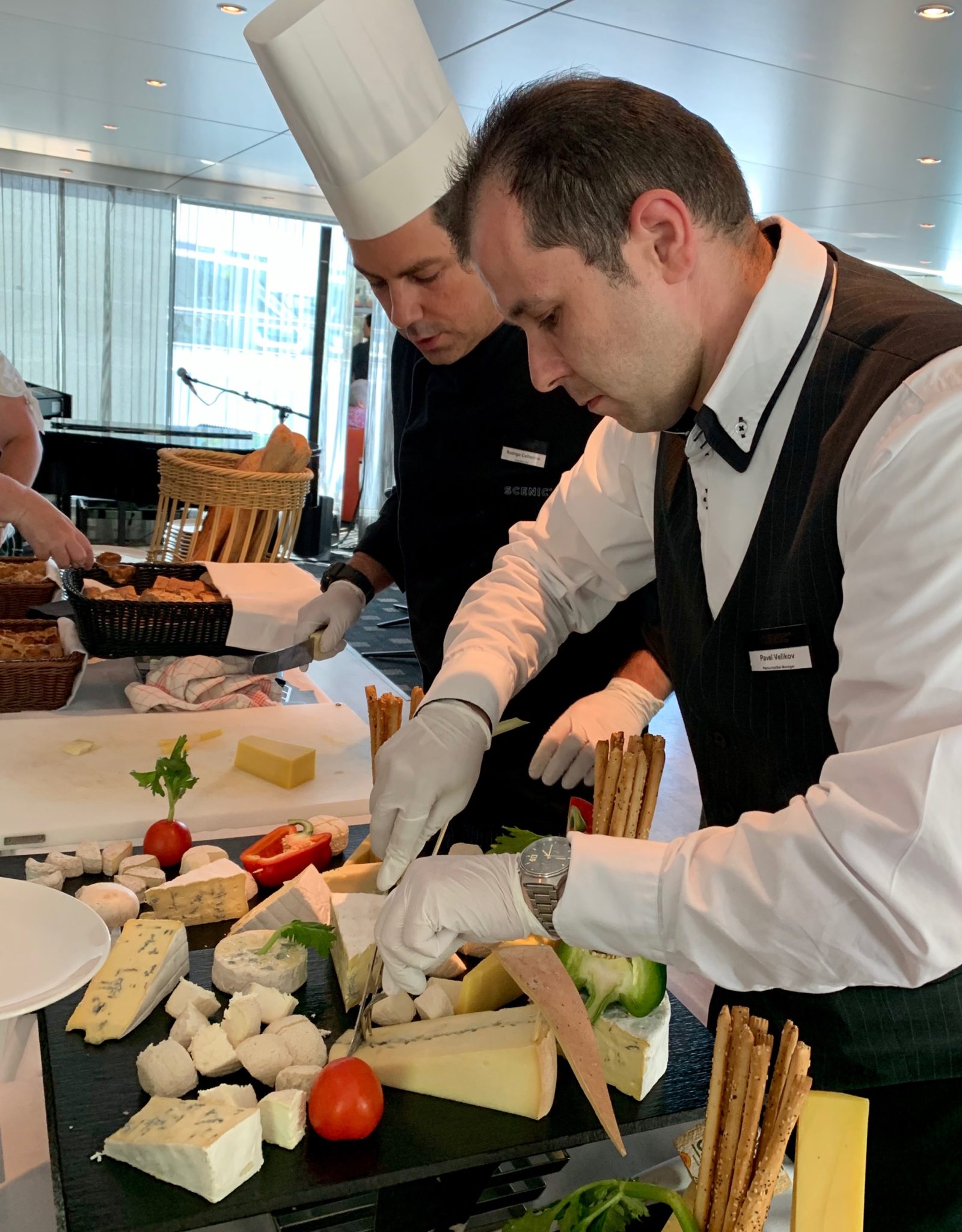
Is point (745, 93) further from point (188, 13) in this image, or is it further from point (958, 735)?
point (958, 735)

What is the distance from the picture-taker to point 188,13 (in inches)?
167

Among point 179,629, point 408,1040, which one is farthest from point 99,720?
point 408,1040

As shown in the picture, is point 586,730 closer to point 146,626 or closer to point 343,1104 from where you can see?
point 343,1104

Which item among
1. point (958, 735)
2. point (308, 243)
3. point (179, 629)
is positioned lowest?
point (179, 629)

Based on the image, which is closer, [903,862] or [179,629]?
[903,862]

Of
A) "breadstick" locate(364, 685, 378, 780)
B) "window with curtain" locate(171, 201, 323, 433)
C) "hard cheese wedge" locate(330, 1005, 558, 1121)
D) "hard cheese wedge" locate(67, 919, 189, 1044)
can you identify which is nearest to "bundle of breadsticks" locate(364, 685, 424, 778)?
"breadstick" locate(364, 685, 378, 780)

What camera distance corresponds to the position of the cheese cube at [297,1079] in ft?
3.21

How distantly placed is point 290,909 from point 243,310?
30.4 feet

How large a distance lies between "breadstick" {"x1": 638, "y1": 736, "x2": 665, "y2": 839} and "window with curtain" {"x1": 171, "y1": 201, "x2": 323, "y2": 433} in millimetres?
9313

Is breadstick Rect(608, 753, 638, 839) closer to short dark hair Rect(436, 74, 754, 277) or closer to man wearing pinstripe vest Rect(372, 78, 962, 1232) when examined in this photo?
man wearing pinstripe vest Rect(372, 78, 962, 1232)

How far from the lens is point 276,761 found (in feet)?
5.96

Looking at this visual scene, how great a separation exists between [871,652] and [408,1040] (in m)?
0.56

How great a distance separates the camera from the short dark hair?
960 mm

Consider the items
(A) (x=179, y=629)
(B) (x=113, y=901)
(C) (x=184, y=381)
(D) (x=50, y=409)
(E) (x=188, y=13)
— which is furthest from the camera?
(C) (x=184, y=381)
